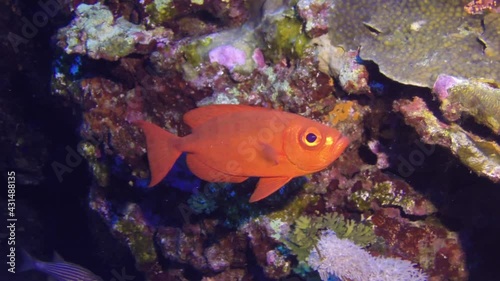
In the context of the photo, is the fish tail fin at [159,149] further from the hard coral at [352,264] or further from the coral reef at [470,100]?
the coral reef at [470,100]

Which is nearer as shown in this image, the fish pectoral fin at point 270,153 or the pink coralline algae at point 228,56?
the fish pectoral fin at point 270,153

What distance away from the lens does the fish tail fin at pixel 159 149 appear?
3051mm

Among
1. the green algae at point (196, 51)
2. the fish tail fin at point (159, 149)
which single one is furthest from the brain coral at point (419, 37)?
the fish tail fin at point (159, 149)

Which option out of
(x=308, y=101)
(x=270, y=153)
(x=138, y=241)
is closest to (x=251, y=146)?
(x=270, y=153)

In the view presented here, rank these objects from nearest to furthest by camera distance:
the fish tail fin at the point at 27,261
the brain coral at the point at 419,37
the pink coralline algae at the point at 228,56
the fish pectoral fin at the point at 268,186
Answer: the fish pectoral fin at the point at 268,186 < the brain coral at the point at 419,37 < the pink coralline algae at the point at 228,56 < the fish tail fin at the point at 27,261

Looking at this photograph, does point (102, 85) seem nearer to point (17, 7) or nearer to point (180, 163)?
point (180, 163)

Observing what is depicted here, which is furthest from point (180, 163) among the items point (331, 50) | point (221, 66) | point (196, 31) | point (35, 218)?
point (35, 218)

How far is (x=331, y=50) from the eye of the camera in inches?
144

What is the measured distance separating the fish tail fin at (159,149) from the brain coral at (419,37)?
183 cm

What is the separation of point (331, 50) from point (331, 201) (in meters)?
1.58
